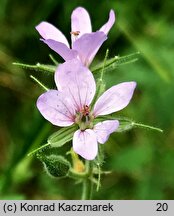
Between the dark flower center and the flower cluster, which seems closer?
the flower cluster

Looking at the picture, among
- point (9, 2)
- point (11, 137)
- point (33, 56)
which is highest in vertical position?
point (9, 2)

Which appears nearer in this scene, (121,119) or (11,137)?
(121,119)

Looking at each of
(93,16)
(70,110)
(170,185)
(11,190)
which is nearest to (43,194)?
(11,190)

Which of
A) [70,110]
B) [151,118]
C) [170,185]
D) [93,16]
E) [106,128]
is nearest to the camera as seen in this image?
[106,128]

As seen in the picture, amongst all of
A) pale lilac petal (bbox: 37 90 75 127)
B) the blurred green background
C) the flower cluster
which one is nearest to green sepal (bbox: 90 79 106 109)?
the flower cluster

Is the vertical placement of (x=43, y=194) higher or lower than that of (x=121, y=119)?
higher

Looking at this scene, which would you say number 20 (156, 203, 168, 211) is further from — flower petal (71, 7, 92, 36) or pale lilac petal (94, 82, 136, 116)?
flower petal (71, 7, 92, 36)

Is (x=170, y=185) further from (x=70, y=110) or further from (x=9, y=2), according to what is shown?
(x=9, y=2)

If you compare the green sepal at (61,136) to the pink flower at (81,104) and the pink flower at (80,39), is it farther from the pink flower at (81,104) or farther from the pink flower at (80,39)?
the pink flower at (80,39)

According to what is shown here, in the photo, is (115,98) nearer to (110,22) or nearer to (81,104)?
(81,104)
